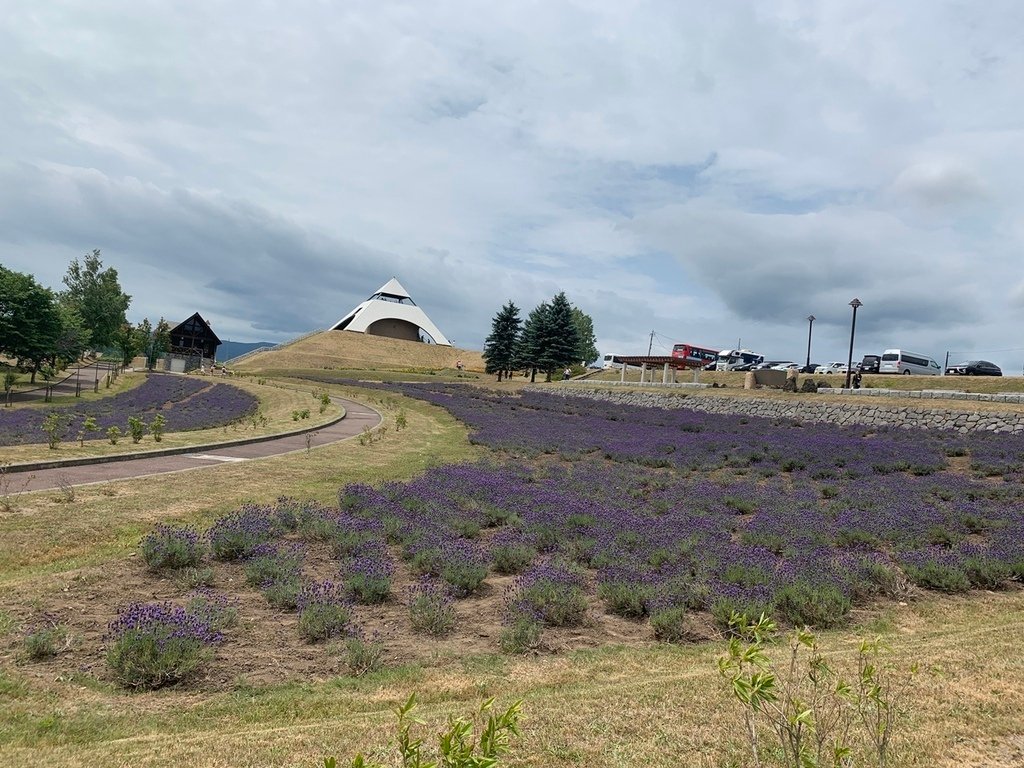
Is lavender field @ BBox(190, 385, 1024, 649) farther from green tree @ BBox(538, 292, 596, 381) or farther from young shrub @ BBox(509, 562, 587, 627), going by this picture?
green tree @ BBox(538, 292, 596, 381)

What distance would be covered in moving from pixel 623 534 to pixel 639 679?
492 cm

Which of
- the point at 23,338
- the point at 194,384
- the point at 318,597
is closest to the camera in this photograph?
the point at 318,597

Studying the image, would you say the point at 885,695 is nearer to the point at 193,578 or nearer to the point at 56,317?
the point at 193,578

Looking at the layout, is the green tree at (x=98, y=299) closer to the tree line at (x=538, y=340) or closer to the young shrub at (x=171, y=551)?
the tree line at (x=538, y=340)

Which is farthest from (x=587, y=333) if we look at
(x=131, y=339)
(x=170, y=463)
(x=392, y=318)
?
(x=170, y=463)

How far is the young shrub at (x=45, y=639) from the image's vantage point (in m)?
5.76

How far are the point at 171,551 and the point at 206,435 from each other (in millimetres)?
13424

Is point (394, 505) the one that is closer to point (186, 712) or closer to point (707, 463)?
point (186, 712)

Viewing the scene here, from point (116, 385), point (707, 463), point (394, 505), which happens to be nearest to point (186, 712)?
point (394, 505)

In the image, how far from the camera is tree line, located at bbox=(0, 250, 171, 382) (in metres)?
45.2

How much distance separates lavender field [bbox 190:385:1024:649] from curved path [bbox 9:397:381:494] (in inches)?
182

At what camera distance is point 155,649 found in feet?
18.5

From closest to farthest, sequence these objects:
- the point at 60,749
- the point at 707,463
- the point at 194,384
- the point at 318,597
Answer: the point at 60,749 < the point at 318,597 < the point at 707,463 < the point at 194,384

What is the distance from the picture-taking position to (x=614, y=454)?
2119 cm
